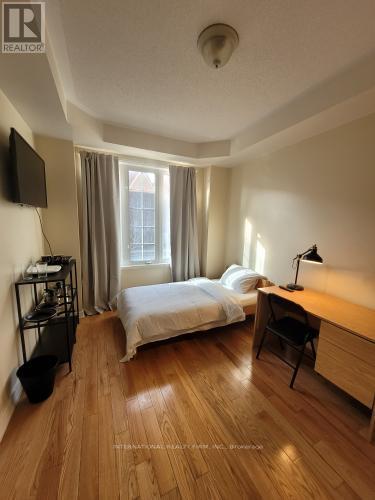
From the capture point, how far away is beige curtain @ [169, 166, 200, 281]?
3.45m

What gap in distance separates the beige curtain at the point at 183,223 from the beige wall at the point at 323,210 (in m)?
0.98

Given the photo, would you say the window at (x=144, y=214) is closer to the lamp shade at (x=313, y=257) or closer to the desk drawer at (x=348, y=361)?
the lamp shade at (x=313, y=257)

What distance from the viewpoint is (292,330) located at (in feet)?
6.40

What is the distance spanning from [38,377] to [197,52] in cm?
266

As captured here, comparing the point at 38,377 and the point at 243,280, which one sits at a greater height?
the point at 243,280

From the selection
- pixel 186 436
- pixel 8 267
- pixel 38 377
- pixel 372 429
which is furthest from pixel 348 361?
pixel 8 267

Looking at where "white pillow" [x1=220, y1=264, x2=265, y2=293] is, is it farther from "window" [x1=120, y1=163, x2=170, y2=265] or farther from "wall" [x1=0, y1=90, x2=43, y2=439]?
"wall" [x1=0, y1=90, x2=43, y2=439]

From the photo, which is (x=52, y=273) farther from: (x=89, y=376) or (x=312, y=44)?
(x=312, y=44)

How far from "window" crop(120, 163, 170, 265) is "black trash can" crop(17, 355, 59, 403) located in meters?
1.88

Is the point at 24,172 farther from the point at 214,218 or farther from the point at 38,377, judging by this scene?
the point at 214,218

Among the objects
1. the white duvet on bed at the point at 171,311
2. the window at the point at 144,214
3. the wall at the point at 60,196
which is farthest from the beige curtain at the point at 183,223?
the wall at the point at 60,196

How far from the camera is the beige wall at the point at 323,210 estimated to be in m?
1.86

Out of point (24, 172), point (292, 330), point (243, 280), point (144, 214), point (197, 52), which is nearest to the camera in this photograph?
point (197, 52)

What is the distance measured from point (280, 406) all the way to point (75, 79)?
3228 mm
